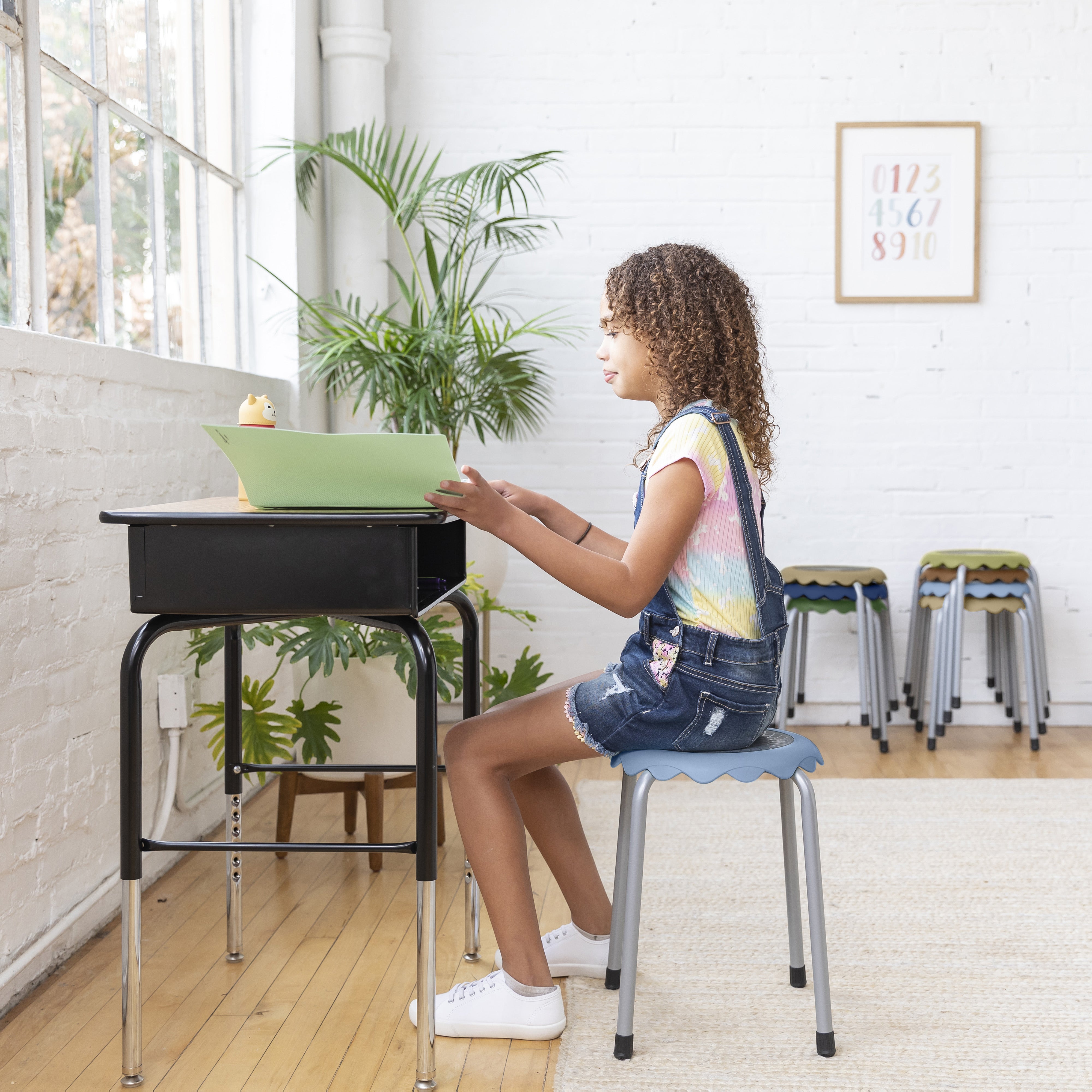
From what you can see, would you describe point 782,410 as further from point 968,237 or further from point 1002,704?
point 1002,704

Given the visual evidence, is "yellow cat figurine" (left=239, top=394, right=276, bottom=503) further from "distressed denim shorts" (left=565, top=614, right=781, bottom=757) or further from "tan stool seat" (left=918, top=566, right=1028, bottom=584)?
"tan stool seat" (left=918, top=566, right=1028, bottom=584)

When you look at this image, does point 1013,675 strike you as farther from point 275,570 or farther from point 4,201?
point 4,201

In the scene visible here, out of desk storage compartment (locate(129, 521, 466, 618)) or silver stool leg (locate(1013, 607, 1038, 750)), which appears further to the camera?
silver stool leg (locate(1013, 607, 1038, 750))

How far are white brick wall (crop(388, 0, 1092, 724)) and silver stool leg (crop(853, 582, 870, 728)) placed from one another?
9.5 inches

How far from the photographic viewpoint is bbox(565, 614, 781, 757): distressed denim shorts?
5.10ft

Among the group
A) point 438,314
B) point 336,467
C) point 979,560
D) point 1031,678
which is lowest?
point 1031,678

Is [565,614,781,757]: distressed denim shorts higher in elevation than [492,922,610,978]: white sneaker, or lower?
higher

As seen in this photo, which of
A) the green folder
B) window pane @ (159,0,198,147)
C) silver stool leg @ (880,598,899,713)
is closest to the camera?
the green folder

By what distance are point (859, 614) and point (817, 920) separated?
1.87 meters

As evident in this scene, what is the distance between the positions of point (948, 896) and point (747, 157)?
2362 mm

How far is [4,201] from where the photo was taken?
6.20 feet

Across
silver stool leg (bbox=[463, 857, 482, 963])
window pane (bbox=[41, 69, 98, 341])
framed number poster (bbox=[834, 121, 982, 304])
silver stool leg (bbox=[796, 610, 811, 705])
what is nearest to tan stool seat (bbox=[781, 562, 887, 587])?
silver stool leg (bbox=[796, 610, 811, 705])

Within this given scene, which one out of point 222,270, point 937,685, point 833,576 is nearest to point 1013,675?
point 937,685

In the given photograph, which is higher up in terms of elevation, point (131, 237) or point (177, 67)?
point (177, 67)
